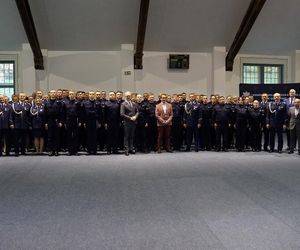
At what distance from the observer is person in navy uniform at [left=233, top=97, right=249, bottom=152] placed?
29.7 feet

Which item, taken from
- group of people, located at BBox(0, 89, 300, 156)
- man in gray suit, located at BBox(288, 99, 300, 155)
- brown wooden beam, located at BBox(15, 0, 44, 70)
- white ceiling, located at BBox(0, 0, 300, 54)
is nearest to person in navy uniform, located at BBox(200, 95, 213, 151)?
group of people, located at BBox(0, 89, 300, 156)

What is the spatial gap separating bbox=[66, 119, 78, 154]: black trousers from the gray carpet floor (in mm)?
1044

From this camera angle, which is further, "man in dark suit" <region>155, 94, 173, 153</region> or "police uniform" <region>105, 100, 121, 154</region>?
"man in dark suit" <region>155, 94, 173, 153</region>

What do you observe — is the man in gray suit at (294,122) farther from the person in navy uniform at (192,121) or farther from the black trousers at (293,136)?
the person in navy uniform at (192,121)

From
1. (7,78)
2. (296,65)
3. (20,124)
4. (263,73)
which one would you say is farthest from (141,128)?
(296,65)

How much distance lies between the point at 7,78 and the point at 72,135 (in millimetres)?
5373

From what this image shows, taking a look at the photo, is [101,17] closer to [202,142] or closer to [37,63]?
[37,63]

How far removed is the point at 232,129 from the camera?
9.26 meters

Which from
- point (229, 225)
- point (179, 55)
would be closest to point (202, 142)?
point (179, 55)

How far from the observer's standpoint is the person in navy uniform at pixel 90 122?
838 centimetres

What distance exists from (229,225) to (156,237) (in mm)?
753

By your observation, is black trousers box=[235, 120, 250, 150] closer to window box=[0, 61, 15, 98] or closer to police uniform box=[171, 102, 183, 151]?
police uniform box=[171, 102, 183, 151]

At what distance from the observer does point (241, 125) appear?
9078mm

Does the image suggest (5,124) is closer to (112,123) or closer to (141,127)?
(112,123)
